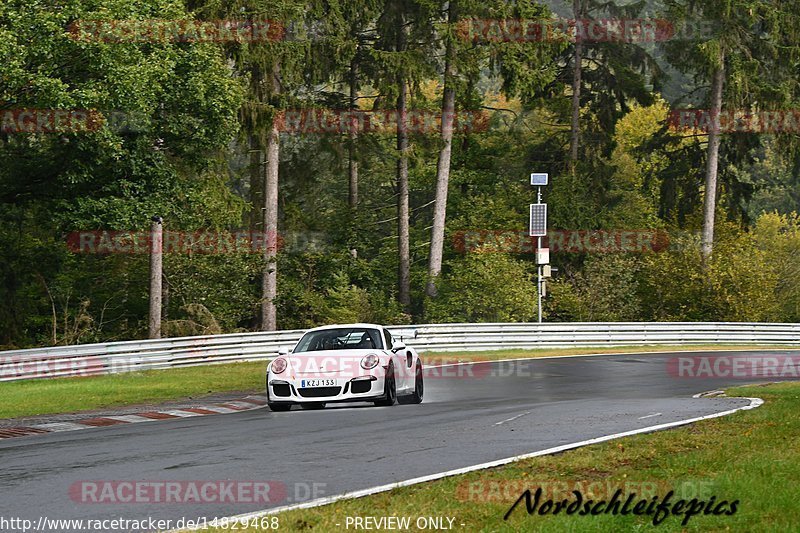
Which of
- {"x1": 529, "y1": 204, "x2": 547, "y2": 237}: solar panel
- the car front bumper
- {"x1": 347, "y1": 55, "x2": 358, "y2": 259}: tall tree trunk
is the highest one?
{"x1": 347, "y1": 55, "x2": 358, "y2": 259}: tall tree trunk

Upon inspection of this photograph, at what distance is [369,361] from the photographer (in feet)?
58.4

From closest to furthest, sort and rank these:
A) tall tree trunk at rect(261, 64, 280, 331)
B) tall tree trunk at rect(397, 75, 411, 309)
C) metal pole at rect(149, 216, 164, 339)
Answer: metal pole at rect(149, 216, 164, 339), tall tree trunk at rect(261, 64, 280, 331), tall tree trunk at rect(397, 75, 411, 309)

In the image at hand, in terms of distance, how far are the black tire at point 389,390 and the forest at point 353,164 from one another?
12745mm

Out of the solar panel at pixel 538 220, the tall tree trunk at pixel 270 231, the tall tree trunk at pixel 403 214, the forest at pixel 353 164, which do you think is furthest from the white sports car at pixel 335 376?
the tall tree trunk at pixel 403 214

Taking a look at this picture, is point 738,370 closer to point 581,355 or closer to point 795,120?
point 581,355

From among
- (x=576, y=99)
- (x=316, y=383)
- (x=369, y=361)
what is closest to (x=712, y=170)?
(x=576, y=99)

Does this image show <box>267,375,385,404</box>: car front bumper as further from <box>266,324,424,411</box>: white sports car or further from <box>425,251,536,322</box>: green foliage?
<box>425,251,536,322</box>: green foliage

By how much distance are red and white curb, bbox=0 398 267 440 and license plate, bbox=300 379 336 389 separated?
2.57 meters

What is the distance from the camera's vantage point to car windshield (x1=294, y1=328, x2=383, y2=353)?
61.5ft

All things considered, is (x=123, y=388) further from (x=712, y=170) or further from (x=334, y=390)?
(x=712, y=170)

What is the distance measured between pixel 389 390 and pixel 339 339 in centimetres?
156

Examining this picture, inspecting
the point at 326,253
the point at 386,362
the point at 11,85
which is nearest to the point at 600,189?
the point at 326,253

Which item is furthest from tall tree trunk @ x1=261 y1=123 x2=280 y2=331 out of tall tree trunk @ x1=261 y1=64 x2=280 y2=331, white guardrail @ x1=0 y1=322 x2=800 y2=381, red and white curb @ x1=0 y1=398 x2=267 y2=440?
red and white curb @ x1=0 y1=398 x2=267 y2=440

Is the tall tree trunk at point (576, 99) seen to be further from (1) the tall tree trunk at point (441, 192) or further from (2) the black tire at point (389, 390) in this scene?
(2) the black tire at point (389, 390)
